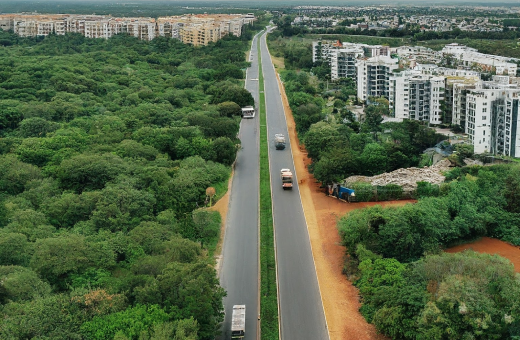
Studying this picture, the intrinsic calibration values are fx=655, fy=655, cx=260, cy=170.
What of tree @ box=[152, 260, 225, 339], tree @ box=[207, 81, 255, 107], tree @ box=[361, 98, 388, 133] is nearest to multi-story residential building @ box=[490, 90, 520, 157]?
tree @ box=[361, 98, 388, 133]

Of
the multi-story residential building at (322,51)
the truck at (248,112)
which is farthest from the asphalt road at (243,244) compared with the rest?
the multi-story residential building at (322,51)

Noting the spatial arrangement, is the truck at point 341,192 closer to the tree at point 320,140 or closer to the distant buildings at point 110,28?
the tree at point 320,140

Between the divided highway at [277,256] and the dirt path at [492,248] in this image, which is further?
the dirt path at [492,248]

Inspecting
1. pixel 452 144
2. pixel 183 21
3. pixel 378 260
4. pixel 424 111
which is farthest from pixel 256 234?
pixel 183 21

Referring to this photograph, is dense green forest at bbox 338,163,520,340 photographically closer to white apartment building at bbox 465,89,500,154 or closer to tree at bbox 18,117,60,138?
white apartment building at bbox 465,89,500,154

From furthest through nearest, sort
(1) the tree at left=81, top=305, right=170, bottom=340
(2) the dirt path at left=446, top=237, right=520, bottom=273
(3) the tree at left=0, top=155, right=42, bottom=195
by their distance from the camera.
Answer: (3) the tree at left=0, top=155, right=42, bottom=195
(2) the dirt path at left=446, top=237, right=520, bottom=273
(1) the tree at left=81, top=305, right=170, bottom=340

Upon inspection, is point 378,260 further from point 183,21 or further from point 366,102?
point 183,21
